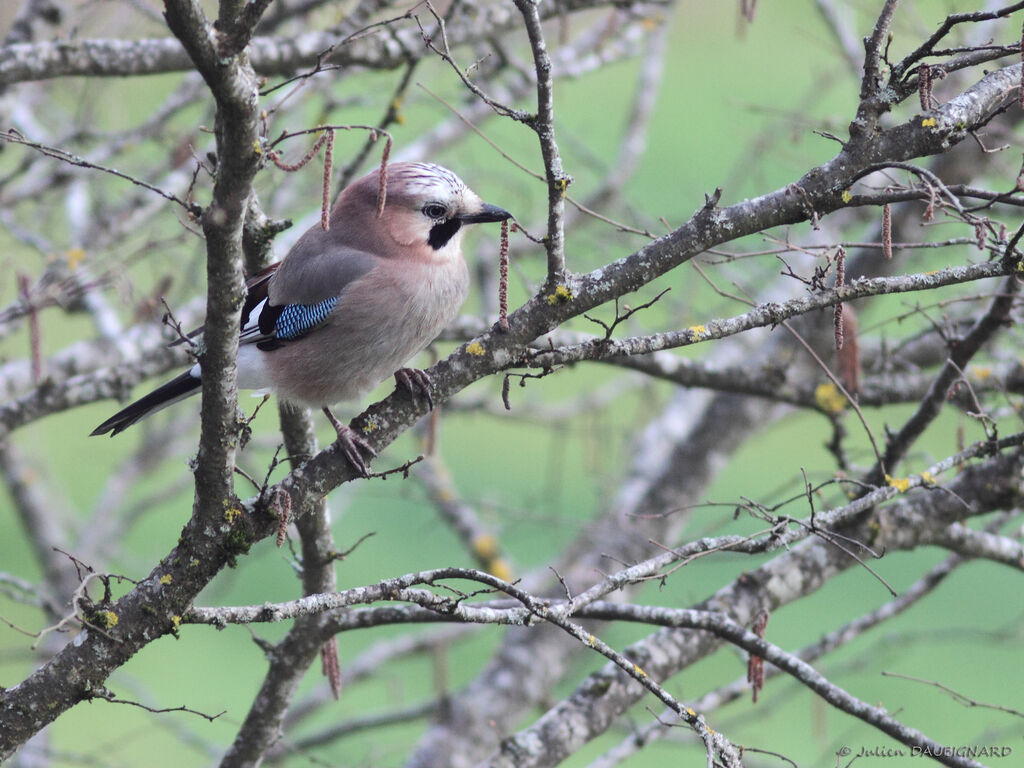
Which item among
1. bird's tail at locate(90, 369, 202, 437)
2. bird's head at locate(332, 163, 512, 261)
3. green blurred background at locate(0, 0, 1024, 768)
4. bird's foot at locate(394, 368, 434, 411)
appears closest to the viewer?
bird's foot at locate(394, 368, 434, 411)

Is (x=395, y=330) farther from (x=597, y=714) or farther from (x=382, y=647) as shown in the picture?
(x=382, y=647)

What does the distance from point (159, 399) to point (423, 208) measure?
1268 millimetres

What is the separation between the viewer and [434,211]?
172 inches

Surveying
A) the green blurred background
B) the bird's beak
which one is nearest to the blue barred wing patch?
the bird's beak

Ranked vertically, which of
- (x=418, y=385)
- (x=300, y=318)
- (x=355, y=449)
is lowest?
(x=355, y=449)

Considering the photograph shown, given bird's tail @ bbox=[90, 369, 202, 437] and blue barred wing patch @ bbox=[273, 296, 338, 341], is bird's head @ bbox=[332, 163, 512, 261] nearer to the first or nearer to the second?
blue barred wing patch @ bbox=[273, 296, 338, 341]

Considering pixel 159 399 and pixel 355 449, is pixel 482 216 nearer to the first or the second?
pixel 159 399

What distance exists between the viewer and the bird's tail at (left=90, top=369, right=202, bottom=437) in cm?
416

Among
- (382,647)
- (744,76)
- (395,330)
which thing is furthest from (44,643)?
(744,76)

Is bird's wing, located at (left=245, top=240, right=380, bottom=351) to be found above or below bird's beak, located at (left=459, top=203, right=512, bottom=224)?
below

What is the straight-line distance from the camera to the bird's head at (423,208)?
14.2 ft

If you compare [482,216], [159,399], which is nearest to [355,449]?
[159,399]

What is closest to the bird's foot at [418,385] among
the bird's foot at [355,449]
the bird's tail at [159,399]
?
the bird's foot at [355,449]

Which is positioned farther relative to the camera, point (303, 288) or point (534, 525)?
point (534, 525)
